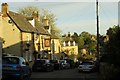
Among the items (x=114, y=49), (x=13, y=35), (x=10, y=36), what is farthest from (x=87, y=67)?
(x=114, y=49)

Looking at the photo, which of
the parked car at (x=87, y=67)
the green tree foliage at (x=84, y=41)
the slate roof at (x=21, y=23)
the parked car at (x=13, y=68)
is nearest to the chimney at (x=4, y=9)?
the slate roof at (x=21, y=23)

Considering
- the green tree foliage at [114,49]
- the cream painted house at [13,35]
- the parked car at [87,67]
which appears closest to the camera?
the green tree foliage at [114,49]

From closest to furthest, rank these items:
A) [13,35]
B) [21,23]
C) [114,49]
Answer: [114,49], [13,35], [21,23]

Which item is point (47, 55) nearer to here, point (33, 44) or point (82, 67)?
point (33, 44)

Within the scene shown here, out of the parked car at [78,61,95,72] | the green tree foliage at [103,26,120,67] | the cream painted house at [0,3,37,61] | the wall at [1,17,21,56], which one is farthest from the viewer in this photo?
the wall at [1,17,21,56]

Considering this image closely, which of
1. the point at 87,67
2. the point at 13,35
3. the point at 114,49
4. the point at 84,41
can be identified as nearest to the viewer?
the point at 114,49

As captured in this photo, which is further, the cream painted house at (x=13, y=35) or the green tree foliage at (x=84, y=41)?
the green tree foliage at (x=84, y=41)

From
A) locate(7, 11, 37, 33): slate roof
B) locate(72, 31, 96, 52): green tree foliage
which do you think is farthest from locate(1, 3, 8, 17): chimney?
locate(72, 31, 96, 52): green tree foliage

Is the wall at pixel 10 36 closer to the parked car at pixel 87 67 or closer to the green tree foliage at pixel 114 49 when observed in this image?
the parked car at pixel 87 67

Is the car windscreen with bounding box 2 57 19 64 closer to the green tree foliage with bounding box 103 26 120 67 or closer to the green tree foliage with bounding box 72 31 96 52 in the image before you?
the green tree foliage with bounding box 103 26 120 67

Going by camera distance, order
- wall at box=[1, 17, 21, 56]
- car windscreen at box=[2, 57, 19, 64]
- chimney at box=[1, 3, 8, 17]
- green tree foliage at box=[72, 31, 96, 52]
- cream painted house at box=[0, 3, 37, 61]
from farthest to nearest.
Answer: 1. green tree foliage at box=[72, 31, 96, 52]
2. chimney at box=[1, 3, 8, 17]
3. wall at box=[1, 17, 21, 56]
4. cream painted house at box=[0, 3, 37, 61]
5. car windscreen at box=[2, 57, 19, 64]

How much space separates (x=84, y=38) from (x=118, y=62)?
117 metres

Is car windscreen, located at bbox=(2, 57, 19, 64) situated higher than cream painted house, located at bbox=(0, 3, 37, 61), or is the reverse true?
cream painted house, located at bbox=(0, 3, 37, 61)

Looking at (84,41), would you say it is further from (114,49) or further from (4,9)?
(114,49)
